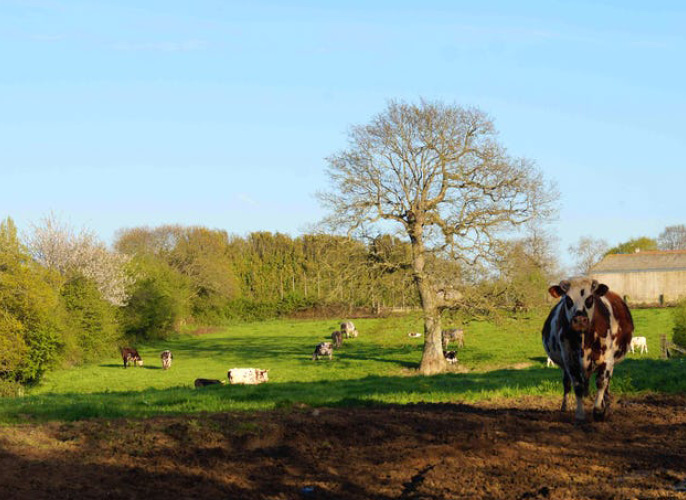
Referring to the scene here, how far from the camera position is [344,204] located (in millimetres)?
36000

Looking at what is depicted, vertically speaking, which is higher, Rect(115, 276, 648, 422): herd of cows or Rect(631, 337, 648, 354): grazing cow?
Rect(115, 276, 648, 422): herd of cows

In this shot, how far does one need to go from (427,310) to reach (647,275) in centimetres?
6417

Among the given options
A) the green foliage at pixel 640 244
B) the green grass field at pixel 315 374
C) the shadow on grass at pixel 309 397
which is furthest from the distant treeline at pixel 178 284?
the green foliage at pixel 640 244

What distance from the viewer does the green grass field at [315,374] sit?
48.9 feet

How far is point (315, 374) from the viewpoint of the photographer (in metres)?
36.5

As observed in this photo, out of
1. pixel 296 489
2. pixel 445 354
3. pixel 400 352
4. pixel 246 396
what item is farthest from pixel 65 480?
pixel 400 352

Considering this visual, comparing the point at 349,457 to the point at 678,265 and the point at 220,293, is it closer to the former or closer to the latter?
the point at 220,293

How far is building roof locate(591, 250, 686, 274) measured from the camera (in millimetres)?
88812

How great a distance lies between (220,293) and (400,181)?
5528cm

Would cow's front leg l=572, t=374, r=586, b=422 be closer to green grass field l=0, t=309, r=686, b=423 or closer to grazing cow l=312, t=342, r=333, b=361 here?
green grass field l=0, t=309, r=686, b=423

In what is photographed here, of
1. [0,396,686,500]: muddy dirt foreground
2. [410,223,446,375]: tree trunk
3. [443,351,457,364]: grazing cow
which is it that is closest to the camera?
[0,396,686,500]: muddy dirt foreground

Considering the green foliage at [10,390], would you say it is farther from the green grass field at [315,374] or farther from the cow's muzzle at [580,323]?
the cow's muzzle at [580,323]

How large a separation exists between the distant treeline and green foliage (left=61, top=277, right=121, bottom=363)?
0.09 meters

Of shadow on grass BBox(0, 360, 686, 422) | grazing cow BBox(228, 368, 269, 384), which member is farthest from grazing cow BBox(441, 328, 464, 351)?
shadow on grass BBox(0, 360, 686, 422)
